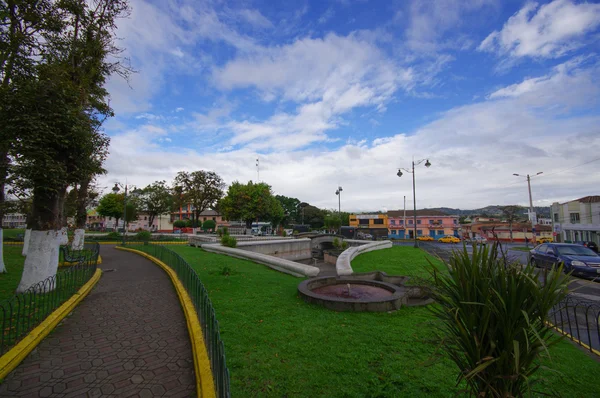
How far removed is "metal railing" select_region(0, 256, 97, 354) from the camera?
15.0ft

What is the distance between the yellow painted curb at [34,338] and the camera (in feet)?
12.9

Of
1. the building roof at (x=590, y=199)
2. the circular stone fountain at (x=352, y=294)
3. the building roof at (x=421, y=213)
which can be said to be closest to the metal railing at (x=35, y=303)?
the circular stone fountain at (x=352, y=294)

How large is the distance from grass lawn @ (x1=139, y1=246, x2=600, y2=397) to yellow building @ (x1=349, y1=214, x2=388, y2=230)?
208 ft

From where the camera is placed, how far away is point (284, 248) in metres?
22.3

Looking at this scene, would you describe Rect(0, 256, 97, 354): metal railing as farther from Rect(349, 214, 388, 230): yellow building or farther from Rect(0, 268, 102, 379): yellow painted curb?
Rect(349, 214, 388, 230): yellow building

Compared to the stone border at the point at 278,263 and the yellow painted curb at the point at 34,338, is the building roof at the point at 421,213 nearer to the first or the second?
the stone border at the point at 278,263

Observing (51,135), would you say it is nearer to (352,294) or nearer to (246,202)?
(352,294)

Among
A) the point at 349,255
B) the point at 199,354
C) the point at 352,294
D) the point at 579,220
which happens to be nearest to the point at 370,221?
the point at 579,220

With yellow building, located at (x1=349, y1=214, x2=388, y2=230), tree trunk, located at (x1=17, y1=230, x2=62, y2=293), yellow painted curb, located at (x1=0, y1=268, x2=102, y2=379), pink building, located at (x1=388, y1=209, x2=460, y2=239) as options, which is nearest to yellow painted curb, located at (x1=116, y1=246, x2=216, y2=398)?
yellow painted curb, located at (x1=0, y1=268, x2=102, y2=379)

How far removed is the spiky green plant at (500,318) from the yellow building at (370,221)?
2626 inches

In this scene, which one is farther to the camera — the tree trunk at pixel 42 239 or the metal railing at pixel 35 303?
the tree trunk at pixel 42 239

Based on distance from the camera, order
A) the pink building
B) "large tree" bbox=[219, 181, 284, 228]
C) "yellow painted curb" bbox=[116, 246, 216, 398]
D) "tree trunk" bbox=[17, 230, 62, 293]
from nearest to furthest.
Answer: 1. "yellow painted curb" bbox=[116, 246, 216, 398]
2. "tree trunk" bbox=[17, 230, 62, 293]
3. "large tree" bbox=[219, 181, 284, 228]
4. the pink building

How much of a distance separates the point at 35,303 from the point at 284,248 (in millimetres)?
16999

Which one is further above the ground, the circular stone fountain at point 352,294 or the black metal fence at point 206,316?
the black metal fence at point 206,316
